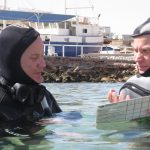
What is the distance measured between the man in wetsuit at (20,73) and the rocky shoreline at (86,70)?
2732 cm

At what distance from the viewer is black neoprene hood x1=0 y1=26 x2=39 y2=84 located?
16.4 feet

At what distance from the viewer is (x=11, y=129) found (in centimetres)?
486

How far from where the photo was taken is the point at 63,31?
170 ft

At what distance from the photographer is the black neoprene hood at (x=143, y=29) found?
5172 millimetres

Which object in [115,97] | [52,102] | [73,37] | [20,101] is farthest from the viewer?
Answer: [73,37]

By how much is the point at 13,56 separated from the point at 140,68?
1.36 metres

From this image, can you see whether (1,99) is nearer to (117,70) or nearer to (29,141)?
(29,141)

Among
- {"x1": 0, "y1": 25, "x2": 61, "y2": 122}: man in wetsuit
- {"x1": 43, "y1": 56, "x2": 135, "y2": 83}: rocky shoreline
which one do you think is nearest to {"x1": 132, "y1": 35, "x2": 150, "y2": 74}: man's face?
{"x1": 0, "y1": 25, "x2": 61, "y2": 122}: man in wetsuit

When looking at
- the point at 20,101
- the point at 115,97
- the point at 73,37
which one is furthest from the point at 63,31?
the point at 20,101

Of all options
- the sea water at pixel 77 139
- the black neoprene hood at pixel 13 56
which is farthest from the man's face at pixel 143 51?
the black neoprene hood at pixel 13 56

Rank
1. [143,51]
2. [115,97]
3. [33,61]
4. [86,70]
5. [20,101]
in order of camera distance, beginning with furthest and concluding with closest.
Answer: [86,70] < [115,97] < [143,51] < [33,61] < [20,101]

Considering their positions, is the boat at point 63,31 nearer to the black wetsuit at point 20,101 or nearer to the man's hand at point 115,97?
the man's hand at point 115,97

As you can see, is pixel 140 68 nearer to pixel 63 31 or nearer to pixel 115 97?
pixel 115 97

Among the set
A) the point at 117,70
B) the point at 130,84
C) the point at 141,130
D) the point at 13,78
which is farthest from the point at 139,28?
the point at 117,70
